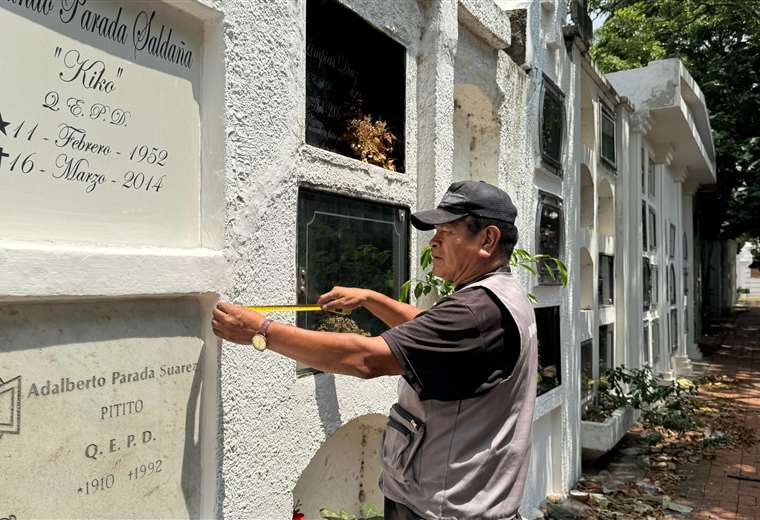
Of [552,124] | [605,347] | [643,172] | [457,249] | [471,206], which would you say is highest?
[643,172]

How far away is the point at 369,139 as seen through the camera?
3.31 meters

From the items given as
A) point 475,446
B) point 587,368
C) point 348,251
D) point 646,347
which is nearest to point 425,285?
point 348,251

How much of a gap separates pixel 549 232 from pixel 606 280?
320 cm

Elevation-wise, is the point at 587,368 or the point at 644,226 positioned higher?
the point at 644,226

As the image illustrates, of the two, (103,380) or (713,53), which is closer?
(103,380)

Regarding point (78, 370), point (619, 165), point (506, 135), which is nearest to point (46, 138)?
point (78, 370)

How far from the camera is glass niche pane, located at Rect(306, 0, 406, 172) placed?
3.06 m

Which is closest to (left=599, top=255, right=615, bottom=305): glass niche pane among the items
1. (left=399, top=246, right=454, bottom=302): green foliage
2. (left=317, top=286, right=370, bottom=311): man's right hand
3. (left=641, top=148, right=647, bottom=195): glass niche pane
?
(left=641, top=148, right=647, bottom=195): glass niche pane

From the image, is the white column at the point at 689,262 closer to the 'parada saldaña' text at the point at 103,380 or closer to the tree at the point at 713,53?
the tree at the point at 713,53

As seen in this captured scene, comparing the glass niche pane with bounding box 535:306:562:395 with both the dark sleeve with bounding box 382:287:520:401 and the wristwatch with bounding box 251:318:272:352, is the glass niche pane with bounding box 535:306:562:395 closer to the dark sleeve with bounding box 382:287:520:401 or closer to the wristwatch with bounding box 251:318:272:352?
the dark sleeve with bounding box 382:287:520:401

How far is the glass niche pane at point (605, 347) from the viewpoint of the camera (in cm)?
804

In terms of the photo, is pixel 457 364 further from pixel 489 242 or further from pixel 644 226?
pixel 644 226

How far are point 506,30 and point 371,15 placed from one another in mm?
1885

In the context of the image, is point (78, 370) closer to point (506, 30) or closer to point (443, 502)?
point (443, 502)
